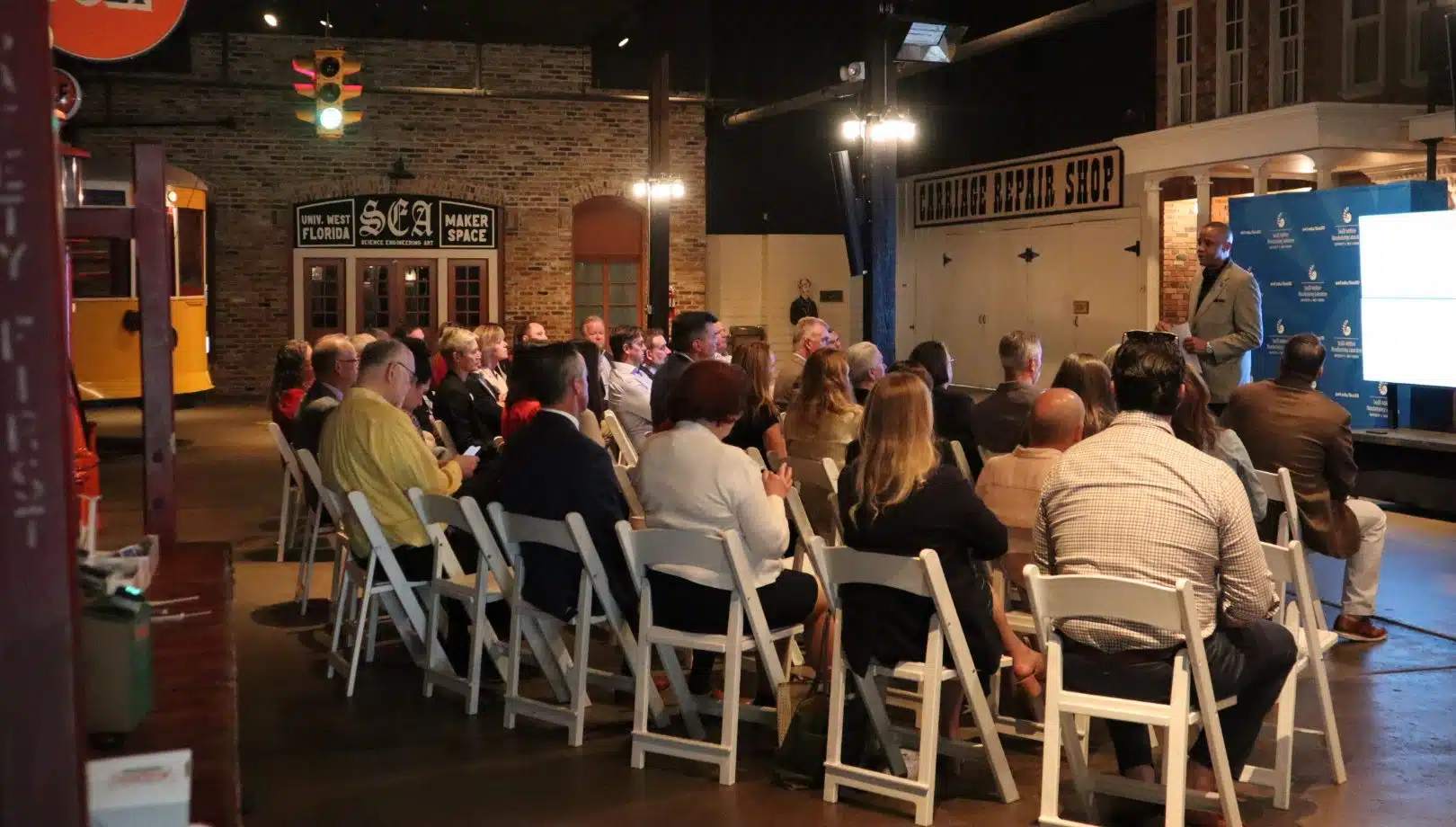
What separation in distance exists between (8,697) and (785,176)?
21.3m

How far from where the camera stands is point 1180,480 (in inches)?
140

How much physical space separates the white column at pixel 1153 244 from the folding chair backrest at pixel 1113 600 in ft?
42.0

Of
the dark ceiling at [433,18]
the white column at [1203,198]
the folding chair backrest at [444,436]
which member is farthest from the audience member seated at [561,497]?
the dark ceiling at [433,18]

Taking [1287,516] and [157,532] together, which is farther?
[1287,516]

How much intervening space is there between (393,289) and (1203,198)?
11157mm

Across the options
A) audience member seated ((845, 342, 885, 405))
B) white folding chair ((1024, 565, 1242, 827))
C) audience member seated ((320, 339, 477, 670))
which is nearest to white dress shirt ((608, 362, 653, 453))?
audience member seated ((845, 342, 885, 405))

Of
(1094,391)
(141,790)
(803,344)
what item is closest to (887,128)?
(803,344)

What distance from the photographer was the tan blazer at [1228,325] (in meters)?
8.00

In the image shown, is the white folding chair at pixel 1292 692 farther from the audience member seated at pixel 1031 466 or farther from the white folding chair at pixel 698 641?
the white folding chair at pixel 698 641

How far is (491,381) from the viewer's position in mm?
8453

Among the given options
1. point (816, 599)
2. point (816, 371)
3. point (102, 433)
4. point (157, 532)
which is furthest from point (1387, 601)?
point (102, 433)

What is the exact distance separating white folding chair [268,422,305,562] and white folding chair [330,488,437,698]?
4.12ft

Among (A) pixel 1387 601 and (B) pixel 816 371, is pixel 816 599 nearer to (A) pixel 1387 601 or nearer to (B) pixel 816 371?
(B) pixel 816 371

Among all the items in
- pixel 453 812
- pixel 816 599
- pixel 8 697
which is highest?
pixel 8 697
